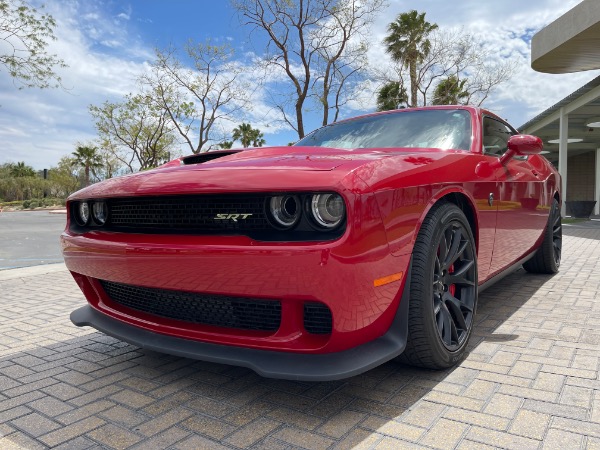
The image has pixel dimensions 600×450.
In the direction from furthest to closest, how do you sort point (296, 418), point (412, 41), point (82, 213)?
1. point (412, 41)
2. point (82, 213)
3. point (296, 418)

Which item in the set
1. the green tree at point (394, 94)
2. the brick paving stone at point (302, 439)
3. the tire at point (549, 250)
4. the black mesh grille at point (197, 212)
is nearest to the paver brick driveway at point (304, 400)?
the brick paving stone at point (302, 439)

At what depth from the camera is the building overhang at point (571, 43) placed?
447 inches

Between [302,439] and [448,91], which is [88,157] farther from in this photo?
[302,439]

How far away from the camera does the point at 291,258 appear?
1550 mm

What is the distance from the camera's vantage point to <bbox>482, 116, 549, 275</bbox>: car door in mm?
2924

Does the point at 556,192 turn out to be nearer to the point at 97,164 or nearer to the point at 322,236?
the point at 322,236

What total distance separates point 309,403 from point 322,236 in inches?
31.0

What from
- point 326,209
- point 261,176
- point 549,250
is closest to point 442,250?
point 326,209

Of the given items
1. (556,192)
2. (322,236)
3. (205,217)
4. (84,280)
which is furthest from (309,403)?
(556,192)

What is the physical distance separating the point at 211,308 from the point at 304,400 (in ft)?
1.89

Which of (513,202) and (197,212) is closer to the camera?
(197,212)

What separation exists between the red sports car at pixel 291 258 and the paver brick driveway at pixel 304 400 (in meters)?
0.24

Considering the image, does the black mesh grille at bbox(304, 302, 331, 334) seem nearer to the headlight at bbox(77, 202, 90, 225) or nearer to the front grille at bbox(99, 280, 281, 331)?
the front grille at bbox(99, 280, 281, 331)

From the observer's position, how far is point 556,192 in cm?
468
